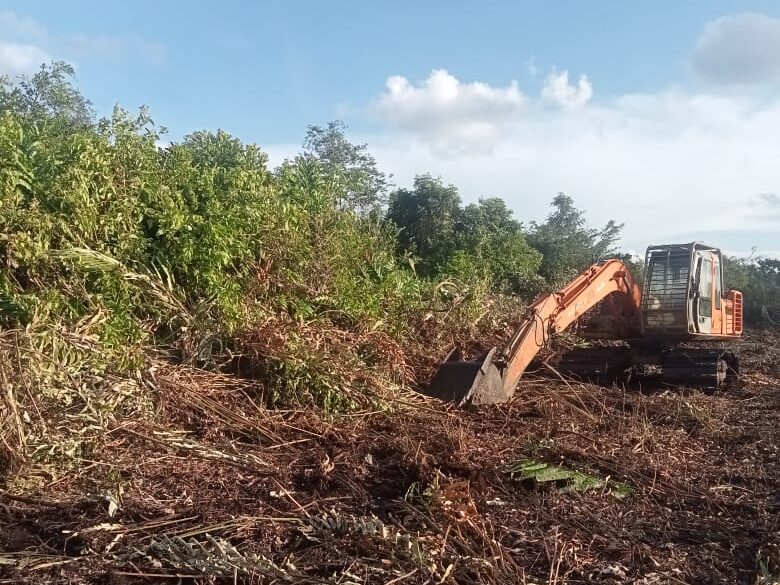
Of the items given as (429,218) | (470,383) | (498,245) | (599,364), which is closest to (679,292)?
(599,364)

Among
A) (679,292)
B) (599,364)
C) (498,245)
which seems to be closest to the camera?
(679,292)

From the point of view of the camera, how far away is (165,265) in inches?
332

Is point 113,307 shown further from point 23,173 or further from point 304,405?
point 304,405

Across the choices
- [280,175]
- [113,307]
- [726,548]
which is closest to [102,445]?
[113,307]

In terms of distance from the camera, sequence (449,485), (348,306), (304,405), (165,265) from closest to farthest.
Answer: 1. (449,485)
2. (304,405)
3. (165,265)
4. (348,306)

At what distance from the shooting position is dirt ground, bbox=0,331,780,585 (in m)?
Result: 3.95

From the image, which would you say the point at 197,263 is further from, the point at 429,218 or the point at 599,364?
the point at 429,218

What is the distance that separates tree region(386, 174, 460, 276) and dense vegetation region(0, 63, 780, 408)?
636cm

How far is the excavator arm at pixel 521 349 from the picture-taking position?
308 inches

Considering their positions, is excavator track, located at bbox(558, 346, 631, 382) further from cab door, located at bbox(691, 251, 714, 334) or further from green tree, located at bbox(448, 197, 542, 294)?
green tree, located at bbox(448, 197, 542, 294)

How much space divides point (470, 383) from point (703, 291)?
4.91 meters

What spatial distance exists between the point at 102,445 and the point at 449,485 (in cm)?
264

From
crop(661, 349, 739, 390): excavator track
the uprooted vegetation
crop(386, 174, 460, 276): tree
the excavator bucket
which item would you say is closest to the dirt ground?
the uprooted vegetation

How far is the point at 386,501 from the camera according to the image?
497 cm
